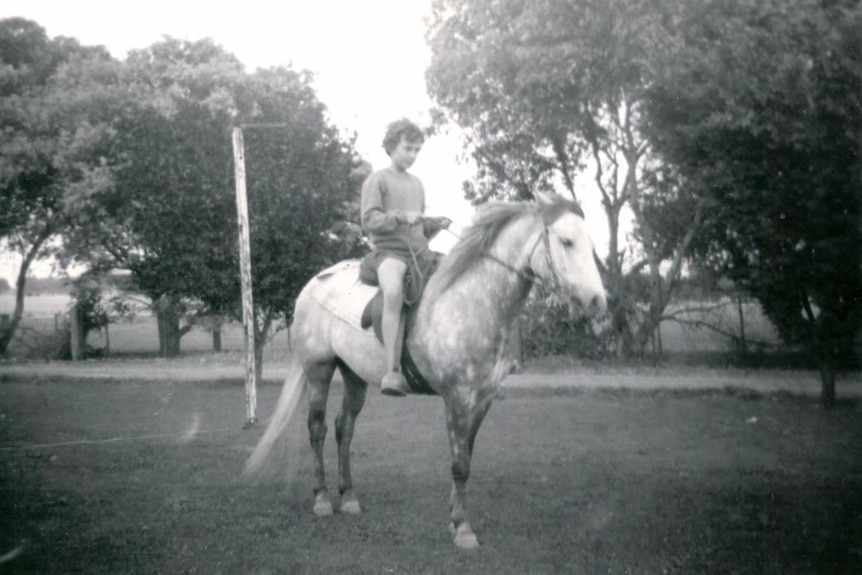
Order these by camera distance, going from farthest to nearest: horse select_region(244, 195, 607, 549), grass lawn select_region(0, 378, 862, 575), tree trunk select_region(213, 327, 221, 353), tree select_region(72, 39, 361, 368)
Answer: tree trunk select_region(213, 327, 221, 353) < tree select_region(72, 39, 361, 368) < horse select_region(244, 195, 607, 549) < grass lawn select_region(0, 378, 862, 575)

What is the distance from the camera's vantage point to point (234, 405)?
11992mm

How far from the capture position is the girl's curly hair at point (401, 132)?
5398mm

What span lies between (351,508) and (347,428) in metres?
0.66

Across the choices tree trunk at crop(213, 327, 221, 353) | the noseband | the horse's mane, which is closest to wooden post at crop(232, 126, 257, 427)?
the horse's mane

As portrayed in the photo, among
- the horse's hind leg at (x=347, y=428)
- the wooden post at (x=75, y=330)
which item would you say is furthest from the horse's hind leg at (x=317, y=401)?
the wooden post at (x=75, y=330)

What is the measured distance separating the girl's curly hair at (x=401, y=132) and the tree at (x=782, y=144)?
10.7ft

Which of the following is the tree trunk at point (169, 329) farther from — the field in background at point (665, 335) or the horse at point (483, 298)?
the horse at point (483, 298)

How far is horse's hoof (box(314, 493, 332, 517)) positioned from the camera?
5.81m

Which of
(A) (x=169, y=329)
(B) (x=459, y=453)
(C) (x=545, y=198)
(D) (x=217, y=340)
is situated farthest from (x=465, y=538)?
(D) (x=217, y=340)

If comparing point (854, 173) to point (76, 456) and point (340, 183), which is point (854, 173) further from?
point (76, 456)

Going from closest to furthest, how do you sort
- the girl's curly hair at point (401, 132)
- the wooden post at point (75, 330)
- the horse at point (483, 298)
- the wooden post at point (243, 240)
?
the horse at point (483, 298) < the girl's curly hair at point (401, 132) < the wooden post at point (243, 240) < the wooden post at point (75, 330)

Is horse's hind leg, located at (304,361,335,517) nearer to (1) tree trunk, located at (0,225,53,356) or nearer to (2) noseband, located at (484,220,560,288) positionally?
(2) noseband, located at (484,220,560,288)

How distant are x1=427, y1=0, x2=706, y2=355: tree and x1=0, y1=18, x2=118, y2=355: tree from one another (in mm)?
4810

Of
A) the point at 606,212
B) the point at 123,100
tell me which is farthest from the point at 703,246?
the point at 123,100
